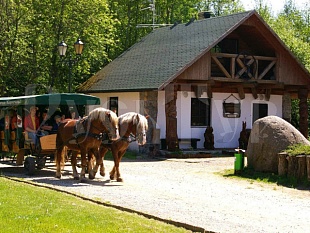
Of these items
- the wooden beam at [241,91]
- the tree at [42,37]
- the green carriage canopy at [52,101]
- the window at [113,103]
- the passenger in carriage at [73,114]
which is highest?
the tree at [42,37]

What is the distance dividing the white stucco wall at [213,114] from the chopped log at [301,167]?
10.1 meters

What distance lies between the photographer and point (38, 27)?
96.8 ft

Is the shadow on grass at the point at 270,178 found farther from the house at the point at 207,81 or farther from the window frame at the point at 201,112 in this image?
the window frame at the point at 201,112

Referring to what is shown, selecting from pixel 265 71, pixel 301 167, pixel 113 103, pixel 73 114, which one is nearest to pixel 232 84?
pixel 265 71

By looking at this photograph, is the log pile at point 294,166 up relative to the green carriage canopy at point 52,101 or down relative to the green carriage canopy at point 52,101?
down

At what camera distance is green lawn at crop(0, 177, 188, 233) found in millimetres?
9188

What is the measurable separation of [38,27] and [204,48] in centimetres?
930

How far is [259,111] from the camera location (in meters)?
28.9

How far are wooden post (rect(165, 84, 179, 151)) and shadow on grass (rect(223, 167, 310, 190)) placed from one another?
5965 millimetres

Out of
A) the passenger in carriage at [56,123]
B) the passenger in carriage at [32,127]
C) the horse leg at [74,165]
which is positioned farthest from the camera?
the passenger in carriage at [56,123]

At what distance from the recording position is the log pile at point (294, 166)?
15414mm

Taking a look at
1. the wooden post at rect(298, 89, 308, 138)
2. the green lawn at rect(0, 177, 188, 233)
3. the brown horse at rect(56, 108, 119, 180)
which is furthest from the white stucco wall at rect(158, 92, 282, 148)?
the green lawn at rect(0, 177, 188, 233)

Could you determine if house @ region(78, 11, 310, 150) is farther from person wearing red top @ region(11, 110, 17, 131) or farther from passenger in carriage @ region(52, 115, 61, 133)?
person wearing red top @ region(11, 110, 17, 131)

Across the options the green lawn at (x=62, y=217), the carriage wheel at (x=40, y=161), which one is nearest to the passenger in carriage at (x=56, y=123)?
the carriage wheel at (x=40, y=161)
